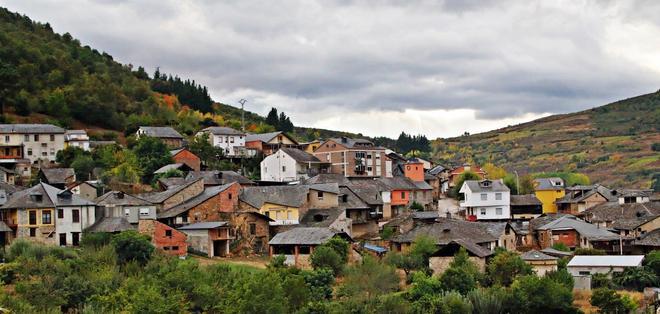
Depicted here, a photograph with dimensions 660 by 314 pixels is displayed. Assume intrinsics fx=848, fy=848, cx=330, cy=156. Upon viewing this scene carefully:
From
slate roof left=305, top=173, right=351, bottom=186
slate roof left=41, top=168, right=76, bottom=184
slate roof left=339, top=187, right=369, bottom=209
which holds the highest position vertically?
slate roof left=41, top=168, right=76, bottom=184

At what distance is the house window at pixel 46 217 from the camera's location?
165 feet

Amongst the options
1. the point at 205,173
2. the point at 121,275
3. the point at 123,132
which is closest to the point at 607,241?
the point at 205,173

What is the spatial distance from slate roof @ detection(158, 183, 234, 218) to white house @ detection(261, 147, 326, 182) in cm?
1628

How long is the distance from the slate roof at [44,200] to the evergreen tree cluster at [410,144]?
267 ft

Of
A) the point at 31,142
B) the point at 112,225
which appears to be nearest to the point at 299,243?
the point at 112,225

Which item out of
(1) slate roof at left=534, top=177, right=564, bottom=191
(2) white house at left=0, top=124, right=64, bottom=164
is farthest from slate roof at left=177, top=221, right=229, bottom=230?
(1) slate roof at left=534, top=177, right=564, bottom=191

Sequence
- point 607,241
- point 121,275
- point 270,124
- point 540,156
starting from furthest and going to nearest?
point 540,156 < point 270,124 < point 607,241 < point 121,275

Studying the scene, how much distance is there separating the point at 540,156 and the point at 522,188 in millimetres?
69629

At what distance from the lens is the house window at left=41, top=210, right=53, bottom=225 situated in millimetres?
50219

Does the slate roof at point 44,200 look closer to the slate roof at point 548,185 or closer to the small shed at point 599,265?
the small shed at point 599,265

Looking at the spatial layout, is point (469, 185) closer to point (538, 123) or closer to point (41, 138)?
point (41, 138)

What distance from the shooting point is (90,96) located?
10000 cm

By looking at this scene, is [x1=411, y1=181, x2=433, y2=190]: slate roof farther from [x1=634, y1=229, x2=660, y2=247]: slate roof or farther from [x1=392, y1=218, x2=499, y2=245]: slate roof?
[x1=634, y1=229, x2=660, y2=247]: slate roof

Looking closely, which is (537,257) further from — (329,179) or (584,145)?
(584,145)
